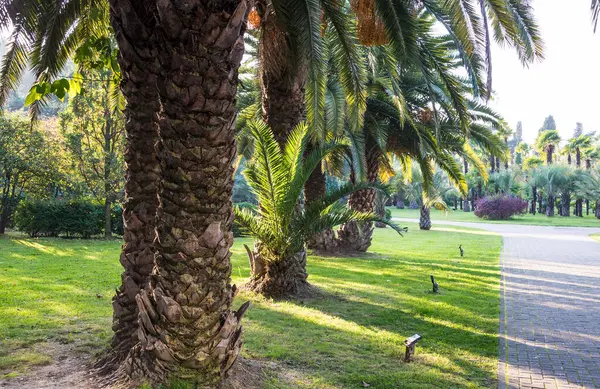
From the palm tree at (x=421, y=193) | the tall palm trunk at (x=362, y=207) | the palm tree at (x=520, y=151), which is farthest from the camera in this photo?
the palm tree at (x=520, y=151)

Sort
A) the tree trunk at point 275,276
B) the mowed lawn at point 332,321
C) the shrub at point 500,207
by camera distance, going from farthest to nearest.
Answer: the shrub at point 500,207, the tree trunk at point 275,276, the mowed lawn at point 332,321

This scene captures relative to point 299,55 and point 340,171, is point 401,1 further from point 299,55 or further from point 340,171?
point 340,171

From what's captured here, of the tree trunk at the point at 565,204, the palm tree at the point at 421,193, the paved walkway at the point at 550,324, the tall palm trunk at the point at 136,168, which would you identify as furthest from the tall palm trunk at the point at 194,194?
the tree trunk at the point at 565,204

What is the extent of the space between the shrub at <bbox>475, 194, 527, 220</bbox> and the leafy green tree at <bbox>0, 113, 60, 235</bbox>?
1503 inches

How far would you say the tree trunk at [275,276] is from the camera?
9.04 m

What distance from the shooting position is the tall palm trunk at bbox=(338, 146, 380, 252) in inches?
625

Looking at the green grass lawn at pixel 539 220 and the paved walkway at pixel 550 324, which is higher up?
the green grass lawn at pixel 539 220

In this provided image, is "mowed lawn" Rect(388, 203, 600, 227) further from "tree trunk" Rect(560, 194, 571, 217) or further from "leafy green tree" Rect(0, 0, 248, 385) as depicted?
"leafy green tree" Rect(0, 0, 248, 385)

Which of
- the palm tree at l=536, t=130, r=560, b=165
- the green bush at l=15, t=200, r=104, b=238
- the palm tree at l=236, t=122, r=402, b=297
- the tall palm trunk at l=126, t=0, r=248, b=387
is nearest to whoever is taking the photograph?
the tall palm trunk at l=126, t=0, r=248, b=387

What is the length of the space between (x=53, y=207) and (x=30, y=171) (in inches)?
59.8

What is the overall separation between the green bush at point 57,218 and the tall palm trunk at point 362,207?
9.52 meters

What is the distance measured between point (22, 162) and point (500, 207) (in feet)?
129

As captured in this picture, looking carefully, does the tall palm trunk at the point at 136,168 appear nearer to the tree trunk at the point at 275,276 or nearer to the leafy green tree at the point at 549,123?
the tree trunk at the point at 275,276

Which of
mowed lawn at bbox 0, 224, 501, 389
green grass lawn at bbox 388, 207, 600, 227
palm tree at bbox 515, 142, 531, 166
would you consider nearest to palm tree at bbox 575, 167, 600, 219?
green grass lawn at bbox 388, 207, 600, 227
